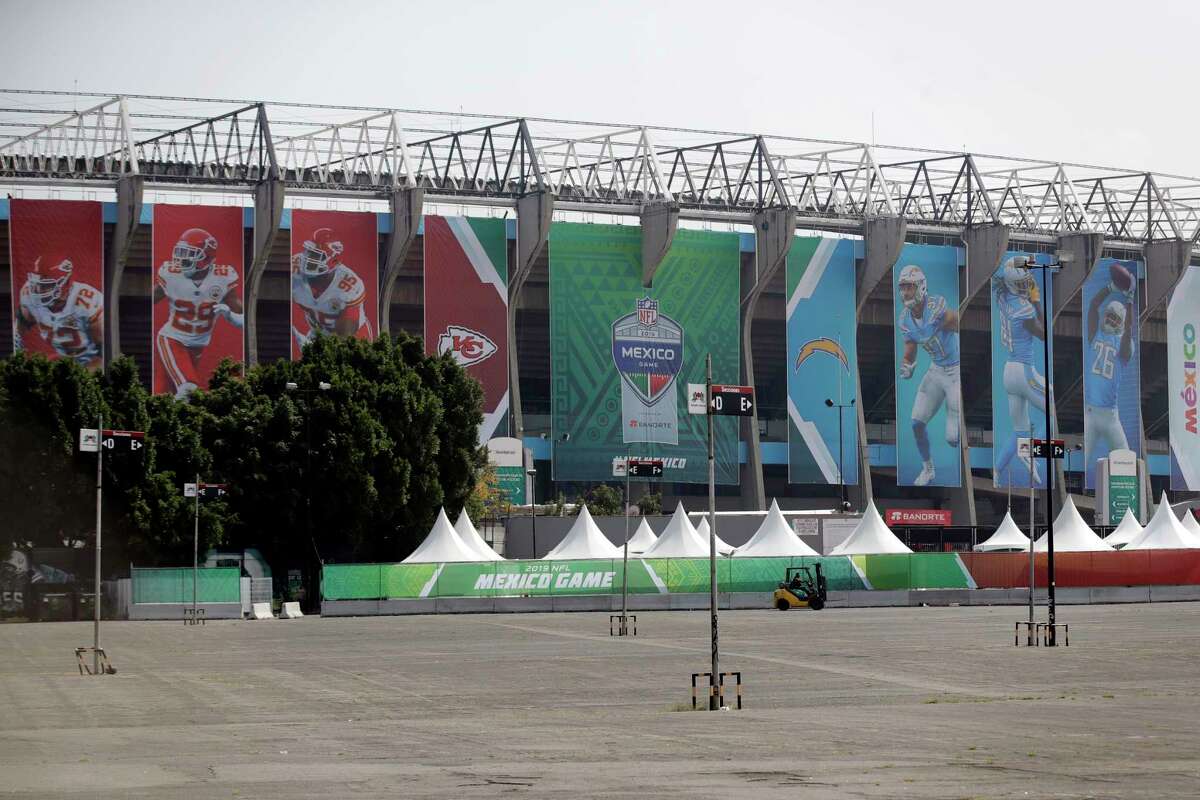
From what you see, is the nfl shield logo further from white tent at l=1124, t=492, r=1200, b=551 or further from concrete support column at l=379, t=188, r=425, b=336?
white tent at l=1124, t=492, r=1200, b=551

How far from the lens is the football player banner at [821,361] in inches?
4434

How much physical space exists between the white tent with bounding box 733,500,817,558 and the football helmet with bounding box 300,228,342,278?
128ft

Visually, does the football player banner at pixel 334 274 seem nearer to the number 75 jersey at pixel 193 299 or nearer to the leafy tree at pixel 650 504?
the number 75 jersey at pixel 193 299

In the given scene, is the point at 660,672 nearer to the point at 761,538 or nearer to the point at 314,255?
the point at 761,538

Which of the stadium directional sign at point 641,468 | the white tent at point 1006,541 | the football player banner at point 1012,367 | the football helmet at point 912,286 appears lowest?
the white tent at point 1006,541

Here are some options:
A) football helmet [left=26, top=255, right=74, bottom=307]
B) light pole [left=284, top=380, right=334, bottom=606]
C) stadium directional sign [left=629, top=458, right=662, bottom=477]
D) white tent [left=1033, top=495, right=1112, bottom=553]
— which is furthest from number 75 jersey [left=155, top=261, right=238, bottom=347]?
white tent [left=1033, top=495, right=1112, bottom=553]

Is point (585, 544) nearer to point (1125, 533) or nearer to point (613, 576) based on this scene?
point (613, 576)

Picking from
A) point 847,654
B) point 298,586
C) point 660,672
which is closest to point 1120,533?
point 298,586

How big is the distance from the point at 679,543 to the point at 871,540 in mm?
8977

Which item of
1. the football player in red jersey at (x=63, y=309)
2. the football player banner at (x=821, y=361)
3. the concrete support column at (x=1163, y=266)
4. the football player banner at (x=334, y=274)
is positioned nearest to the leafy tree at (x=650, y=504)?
the football player banner at (x=821, y=361)

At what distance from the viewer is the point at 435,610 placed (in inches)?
2672

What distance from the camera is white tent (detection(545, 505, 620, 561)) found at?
2879 inches

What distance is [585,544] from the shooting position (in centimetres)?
7356

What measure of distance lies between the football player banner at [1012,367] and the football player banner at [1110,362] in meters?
5.17
